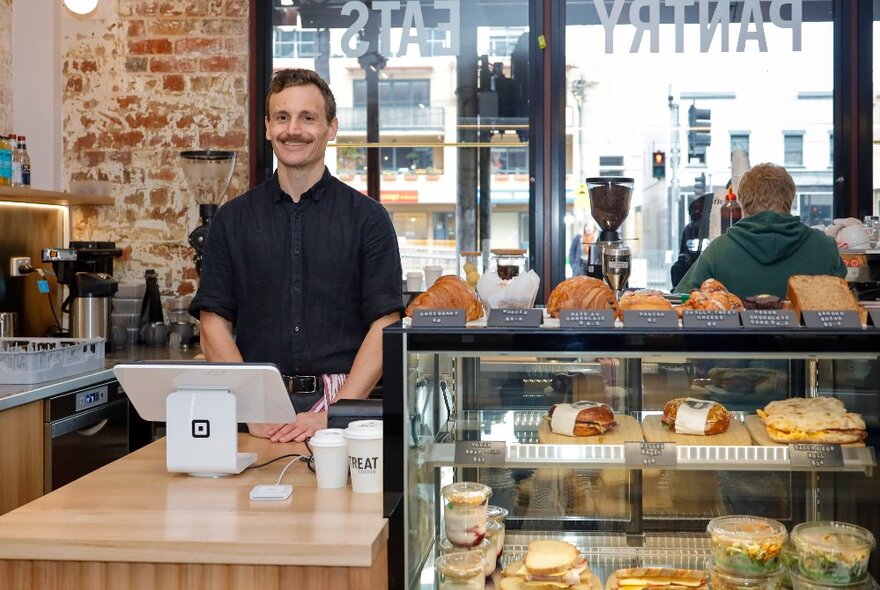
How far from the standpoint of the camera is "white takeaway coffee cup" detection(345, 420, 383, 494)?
1950 mm

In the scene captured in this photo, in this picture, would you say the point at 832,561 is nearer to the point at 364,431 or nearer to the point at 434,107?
the point at 364,431

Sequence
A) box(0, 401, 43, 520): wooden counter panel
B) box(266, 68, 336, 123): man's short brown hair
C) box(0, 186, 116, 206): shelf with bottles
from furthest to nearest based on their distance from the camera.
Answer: box(0, 186, 116, 206): shelf with bottles, box(0, 401, 43, 520): wooden counter panel, box(266, 68, 336, 123): man's short brown hair

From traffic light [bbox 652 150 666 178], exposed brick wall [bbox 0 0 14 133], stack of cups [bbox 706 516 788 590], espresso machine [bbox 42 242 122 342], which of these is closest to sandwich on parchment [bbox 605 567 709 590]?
stack of cups [bbox 706 516 788 590]

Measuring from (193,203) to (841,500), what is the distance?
3.73m

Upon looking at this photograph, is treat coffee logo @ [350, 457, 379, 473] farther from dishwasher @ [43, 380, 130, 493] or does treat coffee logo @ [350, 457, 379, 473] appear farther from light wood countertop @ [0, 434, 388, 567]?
dishwasher @ [43, 380, 130, 493]

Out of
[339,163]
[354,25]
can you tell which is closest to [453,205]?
[339,163]

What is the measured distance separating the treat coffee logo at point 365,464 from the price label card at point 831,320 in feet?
2.88

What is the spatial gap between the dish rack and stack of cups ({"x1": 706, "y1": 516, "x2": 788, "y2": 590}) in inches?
101

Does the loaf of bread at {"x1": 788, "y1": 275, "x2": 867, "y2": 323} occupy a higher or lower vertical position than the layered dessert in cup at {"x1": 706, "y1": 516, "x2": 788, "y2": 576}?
higher

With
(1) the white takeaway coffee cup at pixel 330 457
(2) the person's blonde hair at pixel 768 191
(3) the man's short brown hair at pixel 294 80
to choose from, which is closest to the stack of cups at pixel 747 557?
(1) the white takeaway coffee cup at pixel 330 457

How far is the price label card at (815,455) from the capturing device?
1.82 meters

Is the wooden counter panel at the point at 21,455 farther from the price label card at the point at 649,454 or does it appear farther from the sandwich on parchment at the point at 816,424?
the sandwich on parchment at the point at 816,424

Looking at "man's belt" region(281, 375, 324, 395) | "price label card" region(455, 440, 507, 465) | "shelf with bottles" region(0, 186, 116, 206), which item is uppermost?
"shelf with bottles" region(0, 186, 116, 206)

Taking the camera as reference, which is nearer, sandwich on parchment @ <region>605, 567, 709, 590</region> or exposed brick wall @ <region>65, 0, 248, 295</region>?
sandwich on parchment @ <region>605, 567, 709, 590</region>
